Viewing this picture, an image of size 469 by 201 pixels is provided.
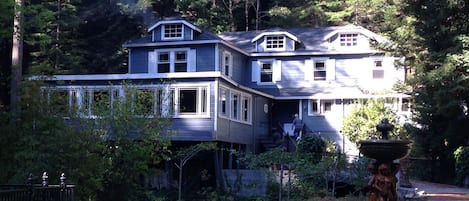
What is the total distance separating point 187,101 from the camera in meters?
25.3

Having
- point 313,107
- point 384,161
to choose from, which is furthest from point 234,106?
point 384,161

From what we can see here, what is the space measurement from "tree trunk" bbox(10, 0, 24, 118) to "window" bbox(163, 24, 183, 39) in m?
8.89

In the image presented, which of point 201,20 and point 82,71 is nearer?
point 82,71

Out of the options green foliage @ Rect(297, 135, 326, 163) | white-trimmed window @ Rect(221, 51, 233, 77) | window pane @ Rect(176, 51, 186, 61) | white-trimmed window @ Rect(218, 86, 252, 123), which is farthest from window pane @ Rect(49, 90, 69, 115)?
white-trimmed window @ Rect(221, 51, 233, 77)

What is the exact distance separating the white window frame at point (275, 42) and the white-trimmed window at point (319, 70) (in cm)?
195

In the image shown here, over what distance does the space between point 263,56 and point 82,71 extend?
11.1m

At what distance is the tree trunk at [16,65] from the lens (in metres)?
16.3

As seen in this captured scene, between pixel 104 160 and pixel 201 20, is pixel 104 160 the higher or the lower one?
the lower one

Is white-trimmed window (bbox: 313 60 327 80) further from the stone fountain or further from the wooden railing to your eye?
the stone fountain

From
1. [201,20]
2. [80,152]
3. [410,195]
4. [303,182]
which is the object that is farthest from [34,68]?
[201,20]

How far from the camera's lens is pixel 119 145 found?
58.1 ft

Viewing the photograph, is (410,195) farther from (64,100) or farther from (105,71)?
(105,71)

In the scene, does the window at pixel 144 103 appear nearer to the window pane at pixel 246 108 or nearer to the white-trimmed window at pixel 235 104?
the white-trimmed window at pixel 235 104

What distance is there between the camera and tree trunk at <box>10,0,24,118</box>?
16.3m
